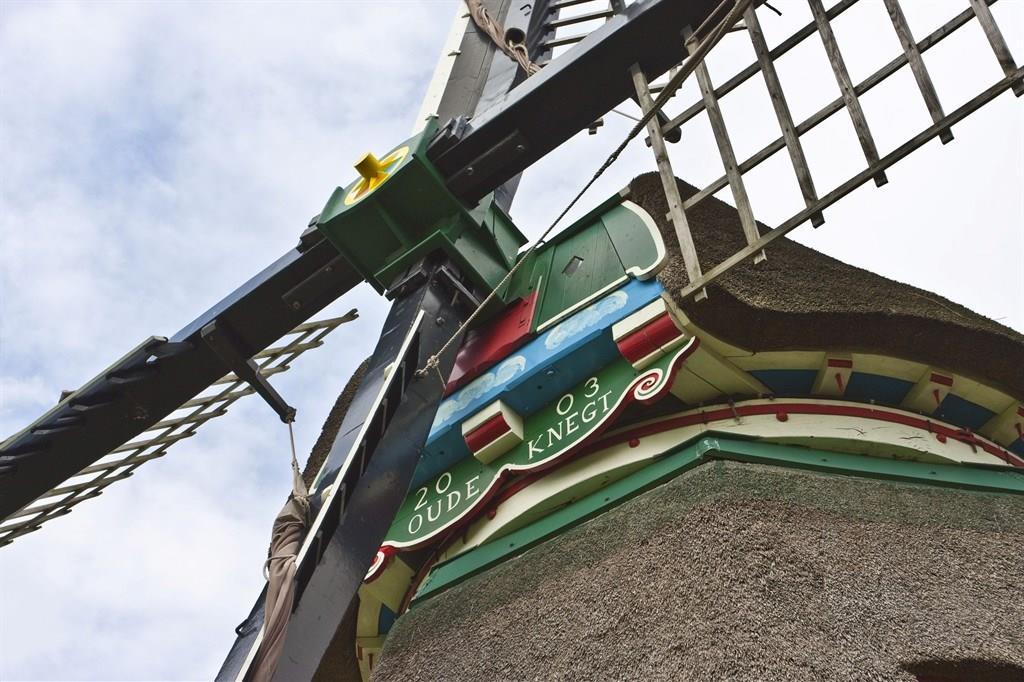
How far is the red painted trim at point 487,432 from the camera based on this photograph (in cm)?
446

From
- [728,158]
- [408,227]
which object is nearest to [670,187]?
[728,158]

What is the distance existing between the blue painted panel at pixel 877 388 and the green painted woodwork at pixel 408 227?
66.4 inches

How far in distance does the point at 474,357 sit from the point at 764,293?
4.56 ft

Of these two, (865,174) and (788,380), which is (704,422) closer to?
(788,380)

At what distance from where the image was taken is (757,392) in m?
4.20

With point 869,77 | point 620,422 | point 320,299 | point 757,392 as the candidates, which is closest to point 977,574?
point 757,392

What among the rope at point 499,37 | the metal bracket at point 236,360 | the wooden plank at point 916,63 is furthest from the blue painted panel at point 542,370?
the rope at point 499,37

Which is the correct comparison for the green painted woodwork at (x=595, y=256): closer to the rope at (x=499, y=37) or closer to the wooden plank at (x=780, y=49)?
the wooden plank at (x=780, y=49)

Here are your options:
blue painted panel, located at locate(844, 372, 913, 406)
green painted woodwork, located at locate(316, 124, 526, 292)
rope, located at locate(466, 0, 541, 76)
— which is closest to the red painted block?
green painted woodwork, located at locate(316, 124, 526, 292)

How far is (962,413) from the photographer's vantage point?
173 inches

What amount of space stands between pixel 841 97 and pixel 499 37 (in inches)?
116

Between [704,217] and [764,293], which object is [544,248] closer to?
[704,217]

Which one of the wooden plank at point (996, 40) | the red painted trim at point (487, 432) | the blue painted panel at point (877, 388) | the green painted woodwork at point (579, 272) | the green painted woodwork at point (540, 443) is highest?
the wooden plank at point (996, 40)

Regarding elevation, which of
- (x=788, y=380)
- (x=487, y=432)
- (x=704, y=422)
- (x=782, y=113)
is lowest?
(x=788, y=380)
